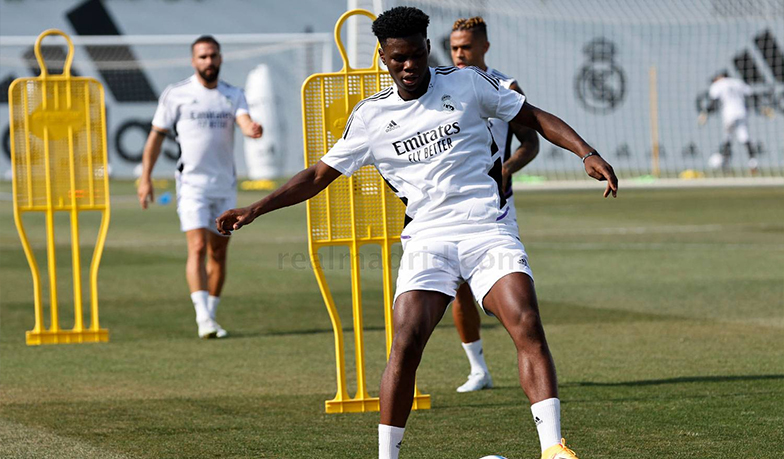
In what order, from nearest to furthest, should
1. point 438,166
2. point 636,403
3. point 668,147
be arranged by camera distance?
1. point 438,166
2. point 636,403
3. point 668,147

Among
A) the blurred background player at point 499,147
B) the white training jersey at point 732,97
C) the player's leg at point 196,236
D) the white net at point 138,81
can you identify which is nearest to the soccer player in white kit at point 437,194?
the blurred background player at point 499,147

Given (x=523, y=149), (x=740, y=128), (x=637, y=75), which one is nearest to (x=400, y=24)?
(x=523, y=149)

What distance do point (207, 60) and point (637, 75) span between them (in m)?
33.0

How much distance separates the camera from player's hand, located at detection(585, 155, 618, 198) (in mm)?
5023

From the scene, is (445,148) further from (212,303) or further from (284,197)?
(212,303)

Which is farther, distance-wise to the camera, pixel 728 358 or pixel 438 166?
pixel 728 358

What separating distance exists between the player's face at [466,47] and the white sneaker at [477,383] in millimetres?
1966

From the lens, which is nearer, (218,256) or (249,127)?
(249,127)

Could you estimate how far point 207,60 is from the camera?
10.6 metres

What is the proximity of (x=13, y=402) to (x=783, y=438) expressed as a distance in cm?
446

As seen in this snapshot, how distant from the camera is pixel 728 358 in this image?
8.65 m

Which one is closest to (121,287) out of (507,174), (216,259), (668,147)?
(216,259)

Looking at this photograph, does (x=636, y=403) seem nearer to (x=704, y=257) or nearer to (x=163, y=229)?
(x=704, y=257)

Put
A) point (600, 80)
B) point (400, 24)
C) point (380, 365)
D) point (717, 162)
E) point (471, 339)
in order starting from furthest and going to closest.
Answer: point (600, 80) → point (717, 162) → point (380, 365) → point (471, 339) → point (400, 24)
